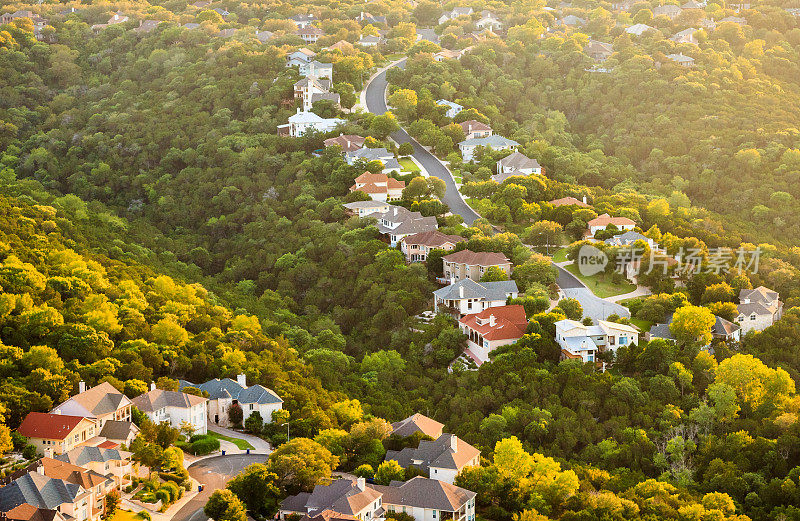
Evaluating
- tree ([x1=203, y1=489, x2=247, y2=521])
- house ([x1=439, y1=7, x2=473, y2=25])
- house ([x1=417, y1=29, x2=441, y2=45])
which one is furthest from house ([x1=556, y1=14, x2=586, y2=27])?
tree ([x1=203, y1=489, x2=247, y2=521])

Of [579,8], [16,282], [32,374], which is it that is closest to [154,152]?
[16,282]

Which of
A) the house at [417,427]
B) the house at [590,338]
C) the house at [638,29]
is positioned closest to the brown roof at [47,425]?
the house at [417,427]

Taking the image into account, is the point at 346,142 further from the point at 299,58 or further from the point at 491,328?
the point at 491,328

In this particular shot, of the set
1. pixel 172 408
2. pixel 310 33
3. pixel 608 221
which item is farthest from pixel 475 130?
pixel 172 408

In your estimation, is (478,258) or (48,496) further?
(478,258)

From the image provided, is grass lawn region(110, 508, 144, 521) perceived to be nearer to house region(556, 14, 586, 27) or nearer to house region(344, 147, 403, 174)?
house region(344, 147, 403, 174)
